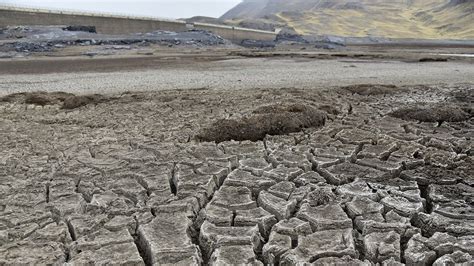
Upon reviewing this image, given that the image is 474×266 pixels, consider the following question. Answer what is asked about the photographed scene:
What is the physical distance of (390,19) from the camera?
8219cm

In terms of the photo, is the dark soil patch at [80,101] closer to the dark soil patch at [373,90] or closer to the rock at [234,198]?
the dark soil patch at [373,90]

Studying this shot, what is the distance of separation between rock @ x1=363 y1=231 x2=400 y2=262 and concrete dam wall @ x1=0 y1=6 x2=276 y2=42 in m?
36.3

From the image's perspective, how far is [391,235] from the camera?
3117 mm

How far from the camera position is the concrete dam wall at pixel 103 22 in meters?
34.5

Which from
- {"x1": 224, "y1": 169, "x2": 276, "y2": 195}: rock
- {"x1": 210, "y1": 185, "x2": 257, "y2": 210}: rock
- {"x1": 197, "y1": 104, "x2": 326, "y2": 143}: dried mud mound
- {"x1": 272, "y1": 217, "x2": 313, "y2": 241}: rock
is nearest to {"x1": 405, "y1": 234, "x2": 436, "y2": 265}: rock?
{"x1": 272, "y1": 217, "x2": 313, "y2": 241}: rock

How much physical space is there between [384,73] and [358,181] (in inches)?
427

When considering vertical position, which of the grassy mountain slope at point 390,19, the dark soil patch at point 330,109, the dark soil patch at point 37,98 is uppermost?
the grassy mountain slope at point 390,19

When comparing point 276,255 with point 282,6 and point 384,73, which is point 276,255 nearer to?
point 384,73

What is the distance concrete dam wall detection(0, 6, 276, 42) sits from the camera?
34531 millimetres

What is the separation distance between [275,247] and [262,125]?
3028 millimetres

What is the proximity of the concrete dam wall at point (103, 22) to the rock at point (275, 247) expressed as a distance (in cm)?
3601

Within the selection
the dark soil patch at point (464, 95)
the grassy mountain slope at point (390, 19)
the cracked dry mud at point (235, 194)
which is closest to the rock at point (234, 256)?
the cracked dry mud at point (235, 194)

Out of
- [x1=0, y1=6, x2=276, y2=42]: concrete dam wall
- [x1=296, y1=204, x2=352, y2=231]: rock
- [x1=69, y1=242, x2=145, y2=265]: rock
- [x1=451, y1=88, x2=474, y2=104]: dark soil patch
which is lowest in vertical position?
[x1=69, y1=242, x2=145, y2=265]: rock

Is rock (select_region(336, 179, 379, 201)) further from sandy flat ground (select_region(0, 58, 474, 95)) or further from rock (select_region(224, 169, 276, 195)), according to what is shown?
sandy flat ground (select_region(0, 58, 474, 95))
